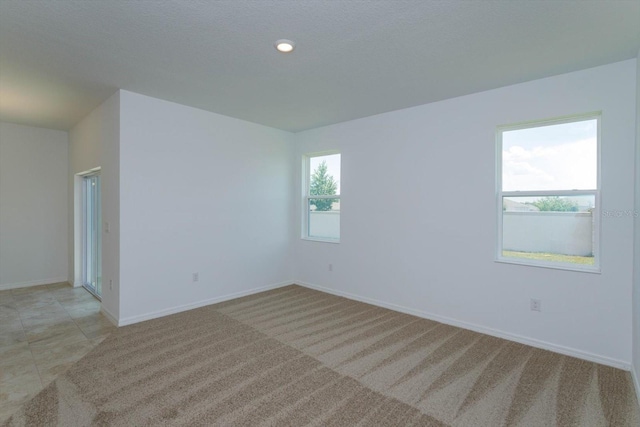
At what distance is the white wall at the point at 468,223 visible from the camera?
2.65 metres

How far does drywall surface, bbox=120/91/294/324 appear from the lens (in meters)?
3.57

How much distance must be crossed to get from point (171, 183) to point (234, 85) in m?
1.49

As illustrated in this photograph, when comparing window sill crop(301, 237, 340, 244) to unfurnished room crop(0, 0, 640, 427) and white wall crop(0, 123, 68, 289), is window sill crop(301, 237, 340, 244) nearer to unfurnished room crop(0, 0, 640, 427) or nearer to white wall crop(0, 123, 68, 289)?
unfurnished room crop(0, 0, 640, 427)

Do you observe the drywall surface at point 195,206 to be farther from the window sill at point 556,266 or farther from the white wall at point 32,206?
the window sill at point 556,266

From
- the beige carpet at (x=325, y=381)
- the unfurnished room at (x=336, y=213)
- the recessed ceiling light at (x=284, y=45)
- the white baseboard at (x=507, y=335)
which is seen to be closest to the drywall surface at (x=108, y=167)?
the unfurnished room at (x=336, y=213)

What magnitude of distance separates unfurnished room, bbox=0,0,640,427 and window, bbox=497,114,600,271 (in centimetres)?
2

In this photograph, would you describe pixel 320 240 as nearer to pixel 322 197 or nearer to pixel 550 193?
pixel 322 197

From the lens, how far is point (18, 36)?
91.0 inches

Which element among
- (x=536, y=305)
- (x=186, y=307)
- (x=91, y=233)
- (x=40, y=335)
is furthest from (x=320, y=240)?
(x=91, y=233)

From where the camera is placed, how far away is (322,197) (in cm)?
511

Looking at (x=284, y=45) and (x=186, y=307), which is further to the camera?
(x=186, y=307)

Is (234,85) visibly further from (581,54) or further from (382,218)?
(581,54)

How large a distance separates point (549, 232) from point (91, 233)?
6.33 m

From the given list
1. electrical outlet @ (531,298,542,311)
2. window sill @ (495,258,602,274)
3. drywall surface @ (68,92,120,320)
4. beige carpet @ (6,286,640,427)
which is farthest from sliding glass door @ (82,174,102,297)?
electrical outlet @ (531,298,542,311)
